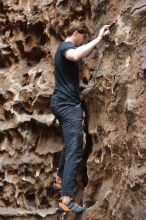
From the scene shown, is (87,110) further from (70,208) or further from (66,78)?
(70,208)

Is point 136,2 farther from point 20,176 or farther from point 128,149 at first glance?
point 20,176

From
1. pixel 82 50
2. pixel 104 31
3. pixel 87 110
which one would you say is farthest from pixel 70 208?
pixel 104 31

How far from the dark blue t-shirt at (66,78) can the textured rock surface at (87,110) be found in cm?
15

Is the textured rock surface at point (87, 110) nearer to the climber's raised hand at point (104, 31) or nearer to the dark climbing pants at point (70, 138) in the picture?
the climber's raised hand at point (104, 31)

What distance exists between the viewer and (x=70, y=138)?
394cm

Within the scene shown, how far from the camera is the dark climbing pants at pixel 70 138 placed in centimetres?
388

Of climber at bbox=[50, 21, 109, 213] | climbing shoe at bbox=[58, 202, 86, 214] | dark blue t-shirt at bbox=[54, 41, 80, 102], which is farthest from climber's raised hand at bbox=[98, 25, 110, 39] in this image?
climbing shoe at bbox=[58, 202, 86, 214]

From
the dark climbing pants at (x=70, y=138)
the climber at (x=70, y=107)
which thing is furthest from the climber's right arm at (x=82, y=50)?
the dark climbing pants at (x=70, y=138)

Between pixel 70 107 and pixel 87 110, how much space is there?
38cm

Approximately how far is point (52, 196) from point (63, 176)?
1127 millimetres

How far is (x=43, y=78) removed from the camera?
16.9 ft

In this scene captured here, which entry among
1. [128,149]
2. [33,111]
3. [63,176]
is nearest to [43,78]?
[33,111]

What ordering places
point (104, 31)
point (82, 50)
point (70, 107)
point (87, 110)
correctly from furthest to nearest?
point (87, 110)
point (70, 107)
point (104, 31)
point (82, 50)

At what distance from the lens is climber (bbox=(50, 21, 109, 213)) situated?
386 centimetres
